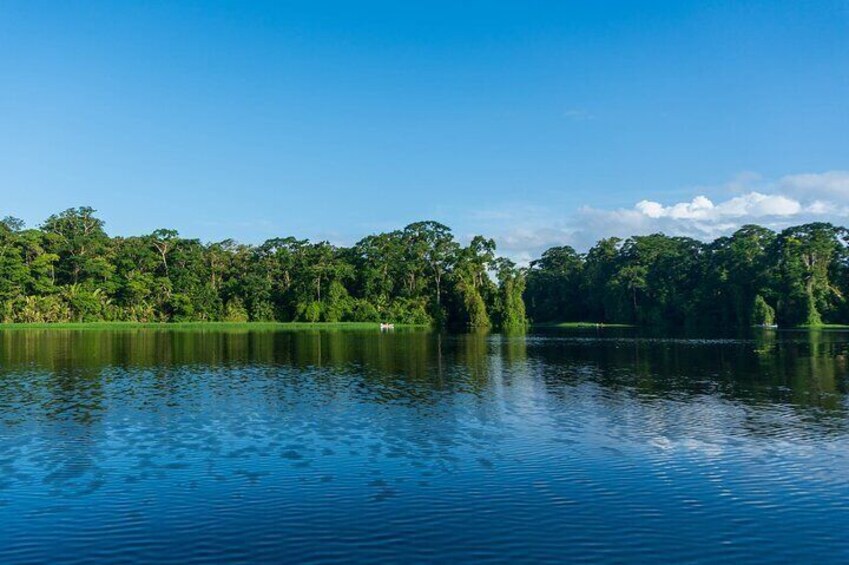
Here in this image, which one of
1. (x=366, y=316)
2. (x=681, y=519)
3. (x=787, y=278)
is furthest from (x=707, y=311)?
(x=681, y=519)

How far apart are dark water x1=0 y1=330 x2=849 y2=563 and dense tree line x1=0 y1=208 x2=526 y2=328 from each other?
88.1 meters

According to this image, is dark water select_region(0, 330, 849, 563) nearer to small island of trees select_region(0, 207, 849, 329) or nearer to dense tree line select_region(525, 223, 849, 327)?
small island of trees select_region(0, 207, 849, 329)

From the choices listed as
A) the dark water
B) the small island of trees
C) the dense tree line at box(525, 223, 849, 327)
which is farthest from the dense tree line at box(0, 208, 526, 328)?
the dark water

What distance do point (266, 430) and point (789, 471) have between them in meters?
16.7

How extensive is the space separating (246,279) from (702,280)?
9830cm

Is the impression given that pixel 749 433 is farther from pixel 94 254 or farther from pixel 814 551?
pixel 94 254

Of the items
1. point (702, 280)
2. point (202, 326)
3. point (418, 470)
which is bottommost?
point (418, 470)

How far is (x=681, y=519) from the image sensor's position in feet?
49.9

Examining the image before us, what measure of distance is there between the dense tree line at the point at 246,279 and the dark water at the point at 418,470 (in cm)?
8814

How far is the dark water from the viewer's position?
13.7 metres

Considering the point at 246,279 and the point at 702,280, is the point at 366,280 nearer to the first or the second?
the point at 246,279

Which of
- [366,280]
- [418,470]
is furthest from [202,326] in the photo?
[418,470]

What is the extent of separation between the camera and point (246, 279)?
132625 mm

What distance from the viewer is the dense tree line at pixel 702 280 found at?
133 metres
